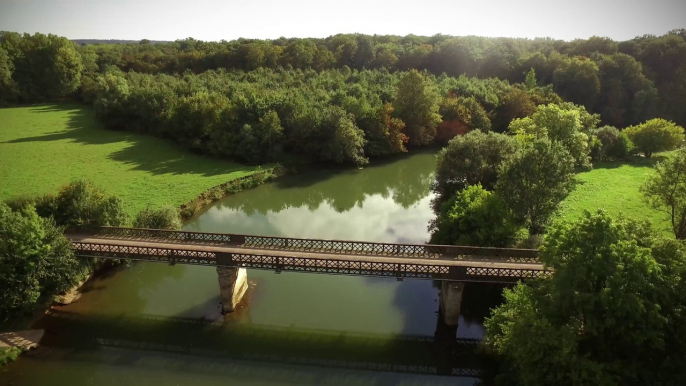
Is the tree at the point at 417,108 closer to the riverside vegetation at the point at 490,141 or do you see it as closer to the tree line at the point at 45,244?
the riverside vegetation at the point at 490,141

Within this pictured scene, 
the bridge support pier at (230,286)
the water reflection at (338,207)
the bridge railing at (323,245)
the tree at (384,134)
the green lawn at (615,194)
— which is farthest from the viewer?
the tree at (384,134)

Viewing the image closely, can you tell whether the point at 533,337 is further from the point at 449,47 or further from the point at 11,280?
the point at 449,47

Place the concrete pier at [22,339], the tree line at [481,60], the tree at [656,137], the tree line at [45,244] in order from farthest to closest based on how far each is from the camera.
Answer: the tree line at [481,60] < the tree at [656,137] < the concrete pier at [22,339] < the tree line at [45,244]

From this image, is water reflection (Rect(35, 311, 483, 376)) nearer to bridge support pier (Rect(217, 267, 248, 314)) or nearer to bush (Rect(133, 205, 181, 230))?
bridge support pier (Rect(217, 267, 248, 314))

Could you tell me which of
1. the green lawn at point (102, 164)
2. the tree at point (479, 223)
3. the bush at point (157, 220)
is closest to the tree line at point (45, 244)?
the bush at point (157, 220)

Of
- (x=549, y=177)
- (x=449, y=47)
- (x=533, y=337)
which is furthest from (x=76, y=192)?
(x=449, y=47)

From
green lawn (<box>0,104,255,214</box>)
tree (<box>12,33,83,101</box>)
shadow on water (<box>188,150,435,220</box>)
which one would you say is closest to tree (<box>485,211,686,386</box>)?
shadow on water (<box>188,150,435,220</box>)

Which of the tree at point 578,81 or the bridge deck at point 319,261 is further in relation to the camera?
the tree at point 578,81

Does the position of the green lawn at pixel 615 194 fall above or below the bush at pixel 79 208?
below
